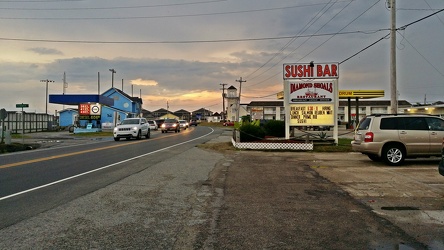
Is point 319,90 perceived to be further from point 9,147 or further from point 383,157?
point 9,147

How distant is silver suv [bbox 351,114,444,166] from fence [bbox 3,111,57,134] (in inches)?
1550

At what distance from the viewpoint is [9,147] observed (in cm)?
2430

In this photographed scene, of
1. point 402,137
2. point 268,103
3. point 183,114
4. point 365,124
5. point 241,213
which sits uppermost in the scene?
point 268,103

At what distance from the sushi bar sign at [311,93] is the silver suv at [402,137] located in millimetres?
8321

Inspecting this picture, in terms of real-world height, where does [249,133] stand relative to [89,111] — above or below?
below

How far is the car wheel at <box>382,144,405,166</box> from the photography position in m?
13.3

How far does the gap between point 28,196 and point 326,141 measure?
1800 centimetres

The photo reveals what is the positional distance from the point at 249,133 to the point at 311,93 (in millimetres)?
4712

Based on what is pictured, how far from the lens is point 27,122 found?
50.3 m

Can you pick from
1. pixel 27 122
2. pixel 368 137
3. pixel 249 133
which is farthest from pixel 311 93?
pixel 27 122

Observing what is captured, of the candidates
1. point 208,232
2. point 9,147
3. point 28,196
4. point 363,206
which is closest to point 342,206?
point 363,206

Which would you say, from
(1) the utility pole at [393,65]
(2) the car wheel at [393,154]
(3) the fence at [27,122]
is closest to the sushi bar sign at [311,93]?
(1) the utility pole at [393,65]

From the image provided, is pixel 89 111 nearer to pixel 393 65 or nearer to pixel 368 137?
pixel 393 65

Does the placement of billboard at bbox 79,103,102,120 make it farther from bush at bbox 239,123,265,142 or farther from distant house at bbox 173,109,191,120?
distant house at bbox 173,109,191,120
